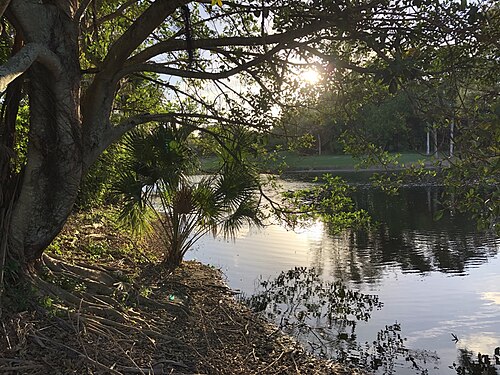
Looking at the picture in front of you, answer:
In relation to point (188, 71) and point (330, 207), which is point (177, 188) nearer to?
point (330, 207)

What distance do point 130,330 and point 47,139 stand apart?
89.0 inches

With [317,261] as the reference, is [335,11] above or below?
above

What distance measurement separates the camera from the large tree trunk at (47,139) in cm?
563

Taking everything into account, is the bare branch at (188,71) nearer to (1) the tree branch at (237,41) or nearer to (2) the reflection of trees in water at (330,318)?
(1) the tree branch at (237,41)

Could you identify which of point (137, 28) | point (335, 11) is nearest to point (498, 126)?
point (335, 11)

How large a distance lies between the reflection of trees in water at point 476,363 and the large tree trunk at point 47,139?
18.3 ft

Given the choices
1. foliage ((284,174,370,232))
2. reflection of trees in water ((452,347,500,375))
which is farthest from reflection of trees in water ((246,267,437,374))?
foliage ((284,174,370,232))

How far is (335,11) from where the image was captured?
17.7ft

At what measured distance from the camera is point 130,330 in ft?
19.2

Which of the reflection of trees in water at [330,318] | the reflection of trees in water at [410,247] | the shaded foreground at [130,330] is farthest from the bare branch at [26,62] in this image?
the reflection of trees in water at [410,247]

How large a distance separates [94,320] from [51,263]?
129cm

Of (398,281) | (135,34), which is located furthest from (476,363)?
(135,34)

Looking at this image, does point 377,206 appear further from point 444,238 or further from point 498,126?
point 498,126

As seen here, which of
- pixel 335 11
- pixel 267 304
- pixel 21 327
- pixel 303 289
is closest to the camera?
pixel 21 327
